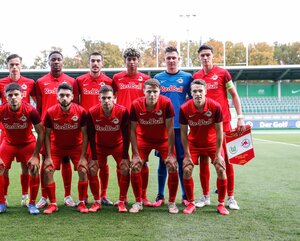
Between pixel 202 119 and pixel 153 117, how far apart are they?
56 cm

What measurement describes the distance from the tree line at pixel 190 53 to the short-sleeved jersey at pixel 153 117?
36.1m

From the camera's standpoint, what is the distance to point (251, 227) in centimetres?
386

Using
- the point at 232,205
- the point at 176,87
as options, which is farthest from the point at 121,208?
the point at 176,87

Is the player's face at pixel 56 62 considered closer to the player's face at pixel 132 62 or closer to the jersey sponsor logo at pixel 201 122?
the player's face at pixel 132 62

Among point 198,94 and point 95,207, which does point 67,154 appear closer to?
point 95,207

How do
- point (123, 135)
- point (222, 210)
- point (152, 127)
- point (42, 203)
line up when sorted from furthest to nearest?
point (42, 203) → point (152, 127) → point (123, 135) → point (222, 210)

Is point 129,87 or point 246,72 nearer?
point 129,87

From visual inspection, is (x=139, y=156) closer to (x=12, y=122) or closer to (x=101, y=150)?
(x=101, y=150)

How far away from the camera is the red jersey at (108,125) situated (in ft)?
15.4

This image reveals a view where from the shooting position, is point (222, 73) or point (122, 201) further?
point (222, 73)

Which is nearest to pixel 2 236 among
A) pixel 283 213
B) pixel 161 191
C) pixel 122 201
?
pixel 122 201

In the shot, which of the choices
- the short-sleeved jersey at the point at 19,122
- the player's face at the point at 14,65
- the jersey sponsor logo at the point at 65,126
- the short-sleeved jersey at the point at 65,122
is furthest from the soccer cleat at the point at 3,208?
the player's face at the point at 14,65

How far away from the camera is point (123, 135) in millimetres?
4723

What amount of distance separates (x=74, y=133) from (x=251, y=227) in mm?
2215
